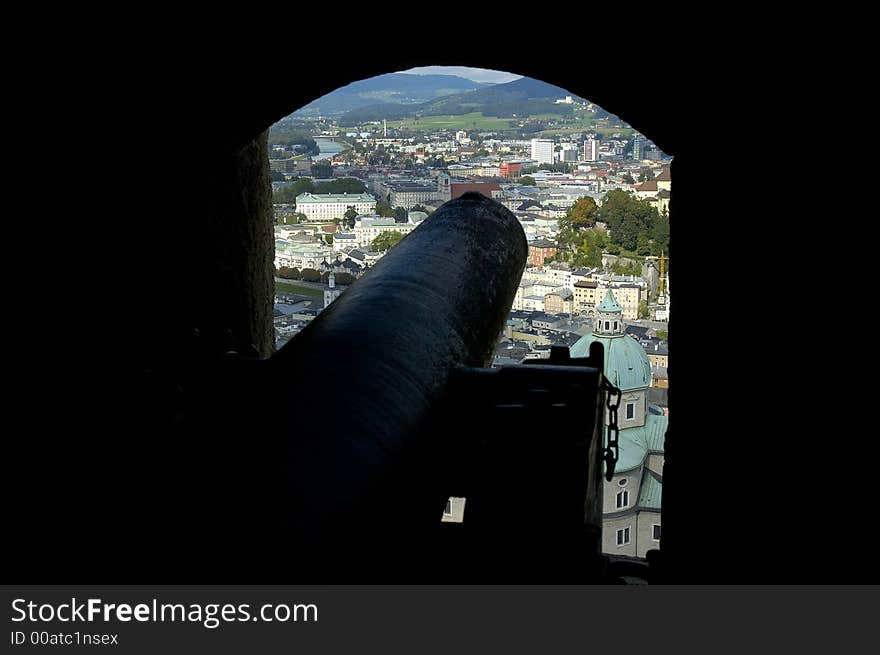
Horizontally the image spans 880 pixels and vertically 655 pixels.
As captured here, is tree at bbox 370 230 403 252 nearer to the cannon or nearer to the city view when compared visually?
the city view

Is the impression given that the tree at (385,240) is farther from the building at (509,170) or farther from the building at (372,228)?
the building at (509,170)

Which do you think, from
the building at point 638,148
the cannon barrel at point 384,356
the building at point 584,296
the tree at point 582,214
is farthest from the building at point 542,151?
the cannon barrel at point 384,356

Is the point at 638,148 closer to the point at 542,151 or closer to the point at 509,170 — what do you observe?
the point at 542,151

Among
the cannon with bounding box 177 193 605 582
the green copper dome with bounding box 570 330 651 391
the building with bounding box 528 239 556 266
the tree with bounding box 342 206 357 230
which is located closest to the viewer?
the cannon with bounding box 177 193 605 582

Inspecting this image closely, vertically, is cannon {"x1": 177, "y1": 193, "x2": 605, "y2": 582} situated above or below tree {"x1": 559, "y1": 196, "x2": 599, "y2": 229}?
above

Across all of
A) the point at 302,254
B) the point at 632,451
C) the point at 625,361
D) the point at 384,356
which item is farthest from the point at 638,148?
the point at 384,356

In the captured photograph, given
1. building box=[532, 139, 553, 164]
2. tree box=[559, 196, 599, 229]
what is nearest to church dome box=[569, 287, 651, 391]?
tree box=[559, 196, 599, 229]
